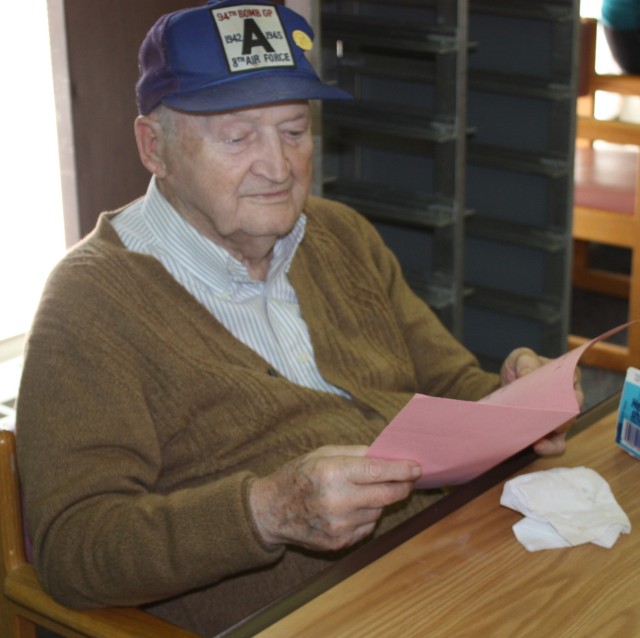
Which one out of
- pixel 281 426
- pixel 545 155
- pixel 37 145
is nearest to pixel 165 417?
pixel 281 426

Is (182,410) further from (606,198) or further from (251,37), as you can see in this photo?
(606,198)

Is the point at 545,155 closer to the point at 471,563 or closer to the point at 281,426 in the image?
the point at 281,426

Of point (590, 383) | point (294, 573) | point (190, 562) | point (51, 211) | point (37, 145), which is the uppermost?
point (37, 145)

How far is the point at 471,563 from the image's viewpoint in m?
1.34

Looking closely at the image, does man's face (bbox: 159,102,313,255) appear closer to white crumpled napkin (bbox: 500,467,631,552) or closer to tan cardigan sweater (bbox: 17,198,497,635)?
tan cardigan sweater (bbox: 17,198,497,635)

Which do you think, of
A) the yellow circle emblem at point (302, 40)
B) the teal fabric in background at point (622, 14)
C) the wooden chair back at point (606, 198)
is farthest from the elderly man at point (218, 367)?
the teal fabric in background at point (622, 14)

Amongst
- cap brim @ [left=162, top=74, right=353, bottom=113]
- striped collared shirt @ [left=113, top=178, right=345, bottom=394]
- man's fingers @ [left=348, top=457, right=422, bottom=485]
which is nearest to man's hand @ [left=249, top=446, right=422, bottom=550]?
man's fingers @ [left=348, top=457, right=422, bottom=485]

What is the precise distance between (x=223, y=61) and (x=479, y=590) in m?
0.82

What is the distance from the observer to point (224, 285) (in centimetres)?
173

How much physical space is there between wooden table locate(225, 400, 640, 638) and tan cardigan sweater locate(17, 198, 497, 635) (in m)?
0.17

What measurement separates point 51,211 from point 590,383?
82.1 inches

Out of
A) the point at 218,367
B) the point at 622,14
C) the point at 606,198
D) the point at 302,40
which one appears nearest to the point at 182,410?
the point at 218,367

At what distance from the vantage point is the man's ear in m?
1.72

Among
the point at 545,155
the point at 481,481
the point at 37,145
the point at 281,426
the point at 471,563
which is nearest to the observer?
the point at 471,563
